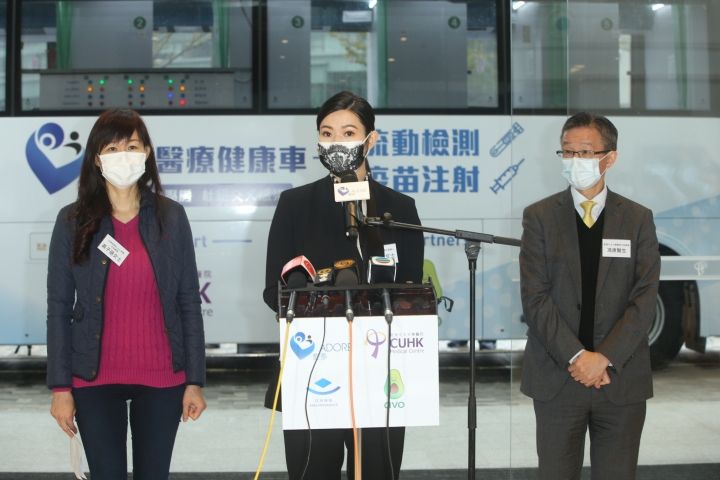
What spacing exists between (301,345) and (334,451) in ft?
1.82

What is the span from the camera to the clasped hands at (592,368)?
256 centimetres

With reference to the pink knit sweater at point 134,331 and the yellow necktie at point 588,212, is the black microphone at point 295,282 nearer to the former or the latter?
the pink knit sweater at point 134,331

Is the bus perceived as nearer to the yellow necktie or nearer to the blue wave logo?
the blue wave logo

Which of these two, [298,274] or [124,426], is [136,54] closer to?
[124,426]

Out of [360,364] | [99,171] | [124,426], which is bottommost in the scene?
[124,426]

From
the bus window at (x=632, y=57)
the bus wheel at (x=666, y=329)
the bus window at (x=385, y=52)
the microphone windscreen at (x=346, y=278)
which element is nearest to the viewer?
the microphone windscreen at (x=346, y=278)

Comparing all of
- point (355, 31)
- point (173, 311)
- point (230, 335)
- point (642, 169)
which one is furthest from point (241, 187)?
point (173, 311)

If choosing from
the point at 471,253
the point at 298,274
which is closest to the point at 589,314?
the point at 471,253

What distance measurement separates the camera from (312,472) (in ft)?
7.34

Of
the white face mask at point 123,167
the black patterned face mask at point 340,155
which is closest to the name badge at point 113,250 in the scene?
the white face mask at point 123,167

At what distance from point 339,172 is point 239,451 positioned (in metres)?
2.82

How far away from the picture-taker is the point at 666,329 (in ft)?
21.8

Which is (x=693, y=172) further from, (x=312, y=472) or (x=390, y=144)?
(x=312, y=472)

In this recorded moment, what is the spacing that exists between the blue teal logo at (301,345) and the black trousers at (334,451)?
45cm
